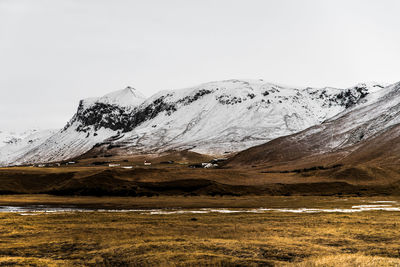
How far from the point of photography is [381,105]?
551ft

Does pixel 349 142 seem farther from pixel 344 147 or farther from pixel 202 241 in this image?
pixel 202 241

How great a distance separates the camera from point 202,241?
23.6m

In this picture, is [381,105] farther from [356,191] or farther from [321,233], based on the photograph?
[321,233]

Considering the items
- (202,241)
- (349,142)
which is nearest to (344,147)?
(349,142)

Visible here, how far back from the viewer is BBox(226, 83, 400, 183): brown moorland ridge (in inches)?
4380

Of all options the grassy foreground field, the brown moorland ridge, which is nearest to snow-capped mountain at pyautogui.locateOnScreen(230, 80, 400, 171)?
the brown moorland ridge

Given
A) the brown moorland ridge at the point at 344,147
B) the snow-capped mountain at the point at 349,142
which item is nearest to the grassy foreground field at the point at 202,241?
the brown moorland ridge at the point at 344,147

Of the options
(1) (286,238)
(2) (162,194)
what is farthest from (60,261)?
(2) (162,194)

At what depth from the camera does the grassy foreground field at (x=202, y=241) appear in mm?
19514

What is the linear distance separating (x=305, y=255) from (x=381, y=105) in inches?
6453

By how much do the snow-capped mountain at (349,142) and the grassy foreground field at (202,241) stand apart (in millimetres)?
82497

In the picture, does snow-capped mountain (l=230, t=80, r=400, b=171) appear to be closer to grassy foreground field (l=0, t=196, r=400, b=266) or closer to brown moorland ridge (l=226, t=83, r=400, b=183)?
brown moorland ridge (l=226, t=83, r=400, b=183)

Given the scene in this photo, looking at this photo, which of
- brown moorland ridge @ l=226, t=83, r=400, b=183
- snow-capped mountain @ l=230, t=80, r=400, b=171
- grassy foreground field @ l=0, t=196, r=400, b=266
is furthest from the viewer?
snow-capped mountain @ l=230, t=80, r=400, b=171

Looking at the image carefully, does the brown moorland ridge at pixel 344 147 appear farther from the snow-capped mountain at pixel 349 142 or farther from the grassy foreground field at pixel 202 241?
the grassy foreground field at pixel 202 241
